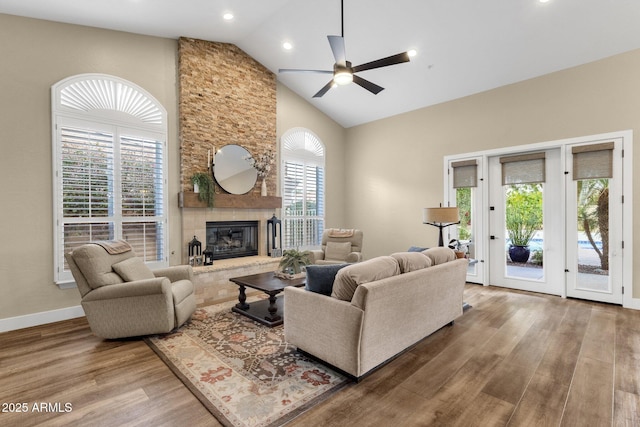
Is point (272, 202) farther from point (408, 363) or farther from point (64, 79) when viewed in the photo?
point (408, 363)

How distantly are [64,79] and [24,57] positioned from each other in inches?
15.6

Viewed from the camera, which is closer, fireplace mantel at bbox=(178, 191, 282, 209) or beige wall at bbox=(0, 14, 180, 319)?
beige wall at bbox=(0, 14, 180, 319)

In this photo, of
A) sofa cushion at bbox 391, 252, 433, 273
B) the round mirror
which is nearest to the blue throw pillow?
sofa cushion at bbox 391, 252, 433, 273

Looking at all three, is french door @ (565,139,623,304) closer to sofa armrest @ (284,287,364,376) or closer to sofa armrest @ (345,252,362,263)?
sofa armrest @ (345,252,362,263)

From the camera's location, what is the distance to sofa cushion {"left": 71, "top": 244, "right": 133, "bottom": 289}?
3.13 m

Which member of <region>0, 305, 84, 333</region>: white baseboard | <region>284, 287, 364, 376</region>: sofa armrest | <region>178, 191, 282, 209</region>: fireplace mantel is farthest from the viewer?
<region>178, 191, 282, 209</region>: fireplace mantel

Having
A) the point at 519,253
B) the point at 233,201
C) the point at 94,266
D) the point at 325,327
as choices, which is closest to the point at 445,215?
the point at 519,253

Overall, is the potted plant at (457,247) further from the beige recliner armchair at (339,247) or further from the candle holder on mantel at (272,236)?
the candle holder on mantel at (272,236)

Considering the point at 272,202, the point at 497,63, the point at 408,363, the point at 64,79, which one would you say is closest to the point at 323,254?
the point at 272,202

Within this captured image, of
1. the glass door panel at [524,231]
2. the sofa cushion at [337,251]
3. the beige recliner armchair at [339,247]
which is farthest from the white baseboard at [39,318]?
the glass door panel at [524,231]

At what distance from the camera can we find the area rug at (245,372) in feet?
6.86

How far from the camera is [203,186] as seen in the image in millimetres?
4945

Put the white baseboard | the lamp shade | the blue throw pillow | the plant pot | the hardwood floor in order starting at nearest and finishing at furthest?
the hardwood floor, the blue throw pillow, the white baseboard, the lamp shade, the plant pot

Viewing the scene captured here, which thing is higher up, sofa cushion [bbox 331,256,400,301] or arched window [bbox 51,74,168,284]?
arched window [bbox 51,74,168,284]
